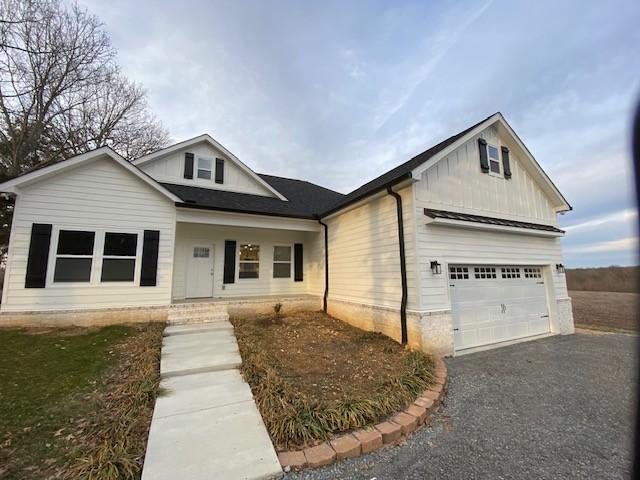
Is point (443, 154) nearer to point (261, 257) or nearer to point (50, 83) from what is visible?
point (261, 257)

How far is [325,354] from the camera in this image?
18.4ft

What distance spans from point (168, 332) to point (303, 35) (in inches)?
369

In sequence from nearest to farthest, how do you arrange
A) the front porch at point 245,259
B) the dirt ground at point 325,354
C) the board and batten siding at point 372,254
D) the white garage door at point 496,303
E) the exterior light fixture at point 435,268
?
1. the dirt ground at point 325,354
2. the exterior light fixture at point 435,268
3. the board and batten siding at point 372,254
4. the white garage door at point 496,303
5. the front porch at point 245,259

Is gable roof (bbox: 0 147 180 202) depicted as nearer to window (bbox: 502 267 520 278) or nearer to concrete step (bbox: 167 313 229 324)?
concrete step (bbox: 167 313 229 324)

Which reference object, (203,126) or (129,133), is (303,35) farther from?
(129,133)

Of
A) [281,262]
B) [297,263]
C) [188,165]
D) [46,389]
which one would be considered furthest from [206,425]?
[188,165]

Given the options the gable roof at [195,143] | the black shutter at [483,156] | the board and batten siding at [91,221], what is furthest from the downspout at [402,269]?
the board and batten siding at [91,221]

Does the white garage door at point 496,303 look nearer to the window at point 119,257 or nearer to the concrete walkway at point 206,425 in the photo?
the concrete walkway at point 206,425

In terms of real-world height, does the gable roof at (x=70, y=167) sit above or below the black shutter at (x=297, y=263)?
above

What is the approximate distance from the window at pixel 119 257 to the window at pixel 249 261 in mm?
3451

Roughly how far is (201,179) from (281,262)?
4.39m

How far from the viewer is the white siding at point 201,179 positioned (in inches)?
399

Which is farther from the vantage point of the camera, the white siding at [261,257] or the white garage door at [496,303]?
the white siding at [261,257]

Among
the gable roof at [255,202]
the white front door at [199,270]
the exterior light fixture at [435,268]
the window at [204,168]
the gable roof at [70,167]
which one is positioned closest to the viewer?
the exterior light fixture at [435,268]
